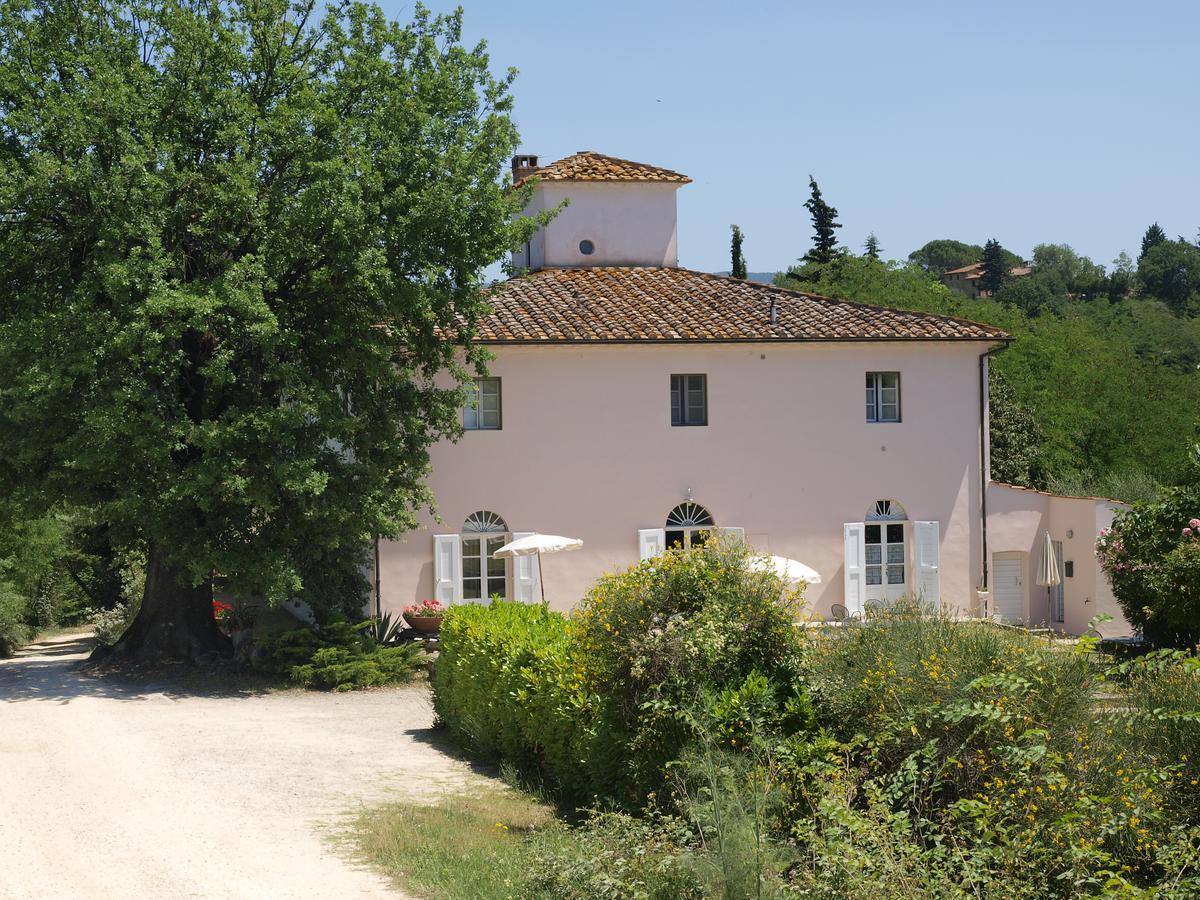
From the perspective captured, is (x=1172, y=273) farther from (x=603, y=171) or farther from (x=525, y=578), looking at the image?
(x=525, y=578)

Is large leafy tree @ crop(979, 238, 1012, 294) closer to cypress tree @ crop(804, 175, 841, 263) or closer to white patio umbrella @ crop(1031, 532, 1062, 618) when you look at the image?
cypress tree @ crop(804, 175, 841, 263)

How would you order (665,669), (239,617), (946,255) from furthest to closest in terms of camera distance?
1. (946,255)
2. (239,617)
3. (665,669)

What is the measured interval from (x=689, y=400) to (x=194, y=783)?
48.4ft

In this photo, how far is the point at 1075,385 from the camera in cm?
5122

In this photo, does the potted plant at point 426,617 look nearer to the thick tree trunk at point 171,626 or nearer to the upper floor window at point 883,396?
the thick tree trunk at point 171,626

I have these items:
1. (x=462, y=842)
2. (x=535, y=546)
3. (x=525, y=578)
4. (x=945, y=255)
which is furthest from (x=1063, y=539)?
→ (x=945, y=255)

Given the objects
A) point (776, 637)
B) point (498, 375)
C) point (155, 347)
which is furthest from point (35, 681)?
point (776, 637)

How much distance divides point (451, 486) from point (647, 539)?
151 inches

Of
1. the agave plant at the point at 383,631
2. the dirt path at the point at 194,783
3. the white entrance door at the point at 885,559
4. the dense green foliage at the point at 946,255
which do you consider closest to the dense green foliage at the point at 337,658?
the dirt path at the point at 194,783

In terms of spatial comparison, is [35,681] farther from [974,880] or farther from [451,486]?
[974,880]

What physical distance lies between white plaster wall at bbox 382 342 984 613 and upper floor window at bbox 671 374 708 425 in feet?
0.65

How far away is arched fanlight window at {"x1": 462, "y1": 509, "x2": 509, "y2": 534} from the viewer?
24.4 meters

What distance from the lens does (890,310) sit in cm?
2738

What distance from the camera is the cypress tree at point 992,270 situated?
105250mm
